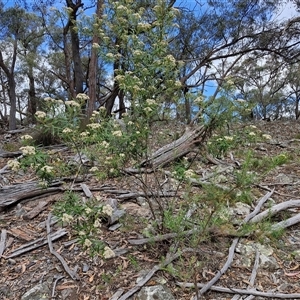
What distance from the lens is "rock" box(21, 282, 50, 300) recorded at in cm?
209

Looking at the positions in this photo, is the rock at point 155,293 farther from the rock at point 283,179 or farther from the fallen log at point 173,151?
the rock at point 283,179

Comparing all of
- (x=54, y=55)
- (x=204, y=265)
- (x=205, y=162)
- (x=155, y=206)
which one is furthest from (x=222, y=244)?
(x=54, y=55)

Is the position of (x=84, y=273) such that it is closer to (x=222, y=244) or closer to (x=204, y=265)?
(x=204, y=265)

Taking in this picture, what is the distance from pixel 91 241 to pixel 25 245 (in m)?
1.04

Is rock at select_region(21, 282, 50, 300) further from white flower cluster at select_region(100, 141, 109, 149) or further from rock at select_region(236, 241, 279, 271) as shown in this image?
rock at select_region(236, 241, 279, 271)

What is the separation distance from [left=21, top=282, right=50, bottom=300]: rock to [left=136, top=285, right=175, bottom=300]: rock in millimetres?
627

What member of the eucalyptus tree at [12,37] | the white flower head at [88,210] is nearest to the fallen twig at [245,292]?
the white flower head at [88,210]

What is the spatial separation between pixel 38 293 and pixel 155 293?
2.62 ft

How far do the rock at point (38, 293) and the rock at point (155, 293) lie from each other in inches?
24.7

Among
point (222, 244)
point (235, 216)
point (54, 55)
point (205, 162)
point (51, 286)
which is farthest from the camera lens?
point (54, 55)

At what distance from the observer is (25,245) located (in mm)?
2576

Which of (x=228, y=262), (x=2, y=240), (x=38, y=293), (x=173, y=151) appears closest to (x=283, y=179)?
(x=173, y=151)

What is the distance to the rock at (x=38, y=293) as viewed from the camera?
2088 millimetres

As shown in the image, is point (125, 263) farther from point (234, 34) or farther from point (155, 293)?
point (234, 34)
